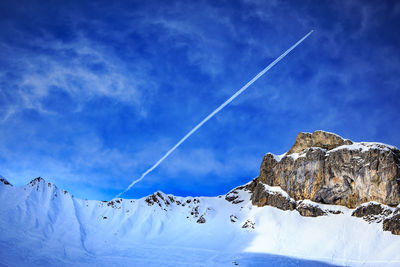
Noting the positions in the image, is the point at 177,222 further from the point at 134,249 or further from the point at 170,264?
the point at 170,264

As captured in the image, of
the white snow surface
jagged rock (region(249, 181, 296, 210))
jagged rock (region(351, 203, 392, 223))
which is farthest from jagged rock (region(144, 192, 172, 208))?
jagged rock (region(351, 203, 392, 223))

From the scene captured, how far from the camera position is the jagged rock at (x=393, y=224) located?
2559 inches

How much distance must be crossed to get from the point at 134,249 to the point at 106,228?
76.1 ft

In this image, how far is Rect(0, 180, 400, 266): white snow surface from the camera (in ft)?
183

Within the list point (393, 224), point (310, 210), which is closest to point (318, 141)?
point (310, 210)

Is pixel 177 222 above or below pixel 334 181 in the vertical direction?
below

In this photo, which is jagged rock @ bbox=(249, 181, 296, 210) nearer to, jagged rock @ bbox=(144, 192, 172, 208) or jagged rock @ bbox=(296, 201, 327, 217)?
jagged rock @ bbox=(296, 201, 327, 217)

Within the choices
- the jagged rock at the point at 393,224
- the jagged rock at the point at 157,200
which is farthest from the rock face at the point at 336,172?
the jagged rock at the point at 157,200

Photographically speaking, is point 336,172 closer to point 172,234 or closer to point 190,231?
point 190,231

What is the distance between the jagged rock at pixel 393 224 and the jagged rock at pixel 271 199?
2512 centimetres

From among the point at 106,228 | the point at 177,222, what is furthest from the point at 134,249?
the point at 177,222

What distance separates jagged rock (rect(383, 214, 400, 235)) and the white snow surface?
1276 mm

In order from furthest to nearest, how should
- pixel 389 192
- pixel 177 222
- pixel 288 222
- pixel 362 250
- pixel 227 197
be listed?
1. pixel 227 197
2. pixel 177 222
3. pixel 288 222
4. pixel 389 192
5. pixel 362 250

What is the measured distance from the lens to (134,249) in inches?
2645
